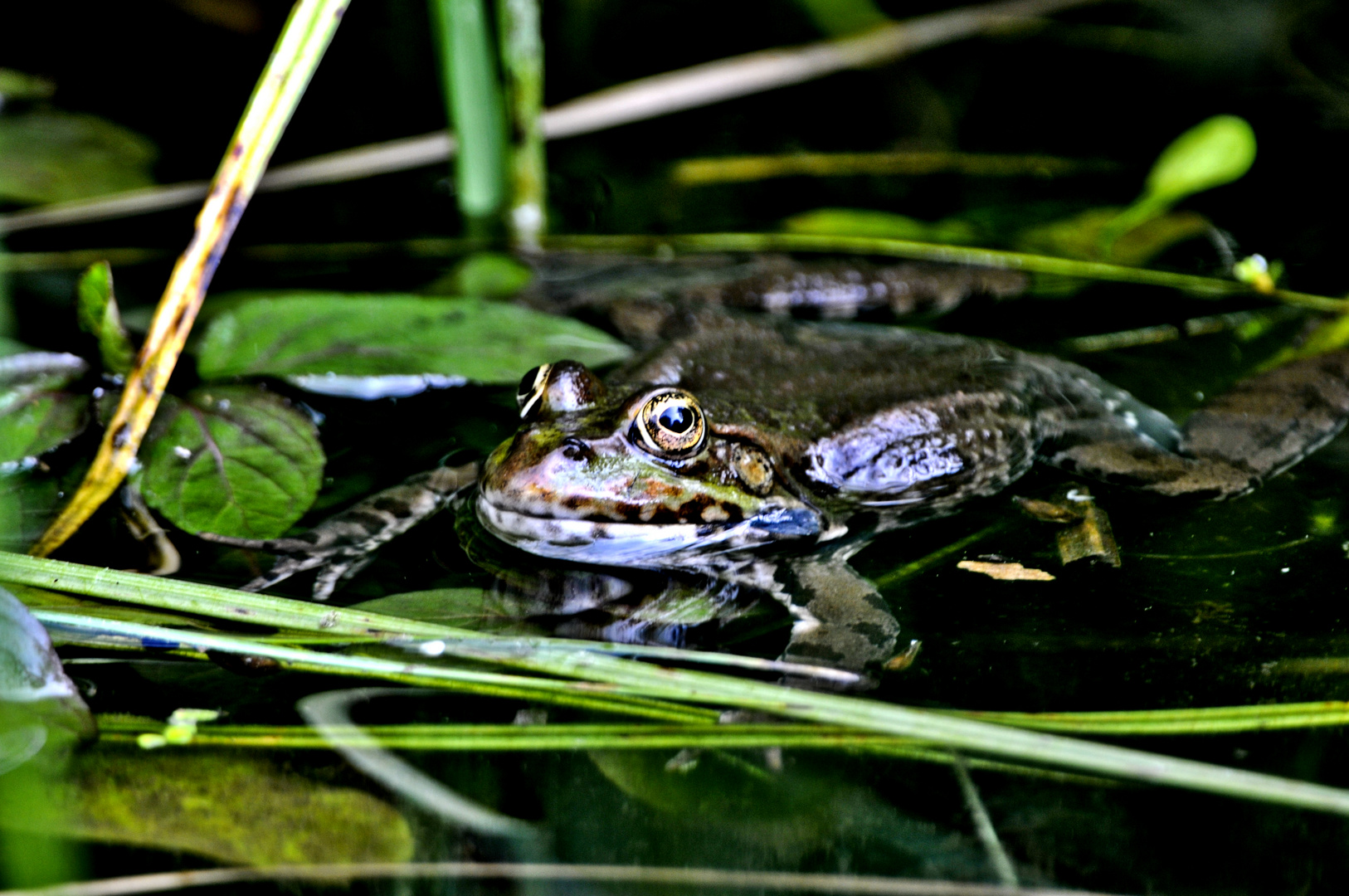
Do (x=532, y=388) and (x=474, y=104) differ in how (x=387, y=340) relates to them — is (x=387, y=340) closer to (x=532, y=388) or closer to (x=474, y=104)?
(x=532, y=388)

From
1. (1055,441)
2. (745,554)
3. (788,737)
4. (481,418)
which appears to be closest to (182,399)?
(481,418)

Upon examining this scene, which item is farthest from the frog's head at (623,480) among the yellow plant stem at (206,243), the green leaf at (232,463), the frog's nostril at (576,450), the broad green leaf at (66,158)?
the broad green leaf at (66,158)

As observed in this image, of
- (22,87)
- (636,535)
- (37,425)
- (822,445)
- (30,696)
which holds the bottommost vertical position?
(30,696)

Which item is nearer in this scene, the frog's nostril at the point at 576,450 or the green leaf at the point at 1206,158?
the frog's nostril at the point at 576,450

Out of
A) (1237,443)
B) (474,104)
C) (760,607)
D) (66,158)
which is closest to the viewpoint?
(760,607)

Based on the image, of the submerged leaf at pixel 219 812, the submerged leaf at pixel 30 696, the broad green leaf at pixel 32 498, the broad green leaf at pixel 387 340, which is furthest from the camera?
the broad green leaf at pixel 387 340

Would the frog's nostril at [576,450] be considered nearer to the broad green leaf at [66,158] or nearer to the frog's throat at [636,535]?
the frog's throat at [636,535]

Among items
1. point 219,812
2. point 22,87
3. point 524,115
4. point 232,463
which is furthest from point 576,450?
point 22,87
